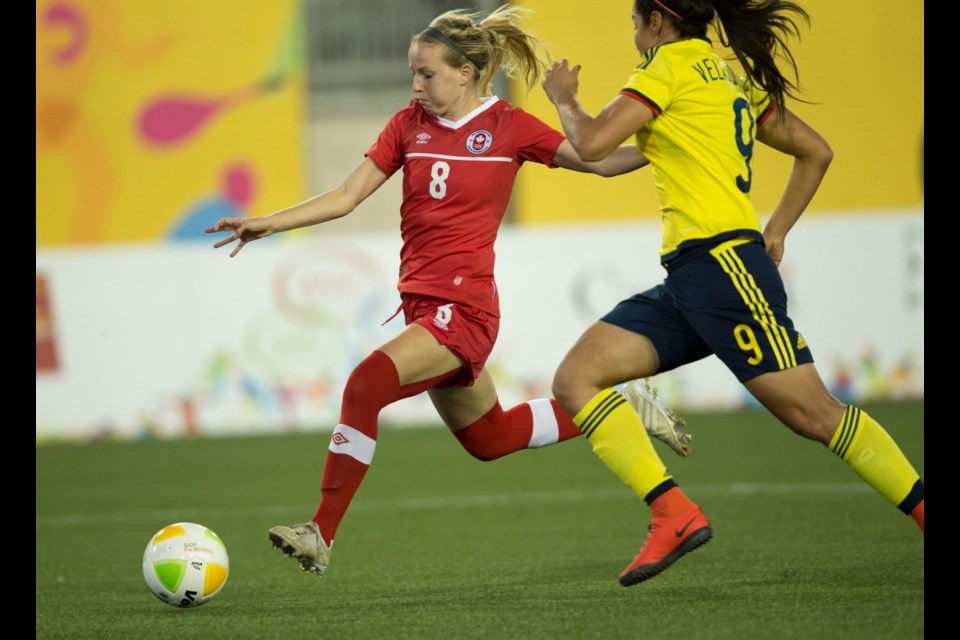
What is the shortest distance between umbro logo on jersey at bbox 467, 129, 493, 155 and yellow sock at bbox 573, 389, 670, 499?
1063 mm

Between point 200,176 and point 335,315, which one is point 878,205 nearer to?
point 335,315

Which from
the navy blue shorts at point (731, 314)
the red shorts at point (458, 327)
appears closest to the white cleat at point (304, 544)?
the red shorts at point (458, 327)

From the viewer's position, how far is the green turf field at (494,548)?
4.20 metres

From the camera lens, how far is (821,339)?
11.8m

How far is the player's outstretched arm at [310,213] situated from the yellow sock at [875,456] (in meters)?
1.88

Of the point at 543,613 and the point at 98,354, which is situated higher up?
the point at 543,613

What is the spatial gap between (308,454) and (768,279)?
6547mm

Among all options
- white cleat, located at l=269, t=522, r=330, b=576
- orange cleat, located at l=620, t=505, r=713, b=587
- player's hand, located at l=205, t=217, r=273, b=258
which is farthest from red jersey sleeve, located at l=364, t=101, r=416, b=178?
orange cleat, located at l=620, t=505, r=713, b=587

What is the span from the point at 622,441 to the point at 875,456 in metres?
0.82

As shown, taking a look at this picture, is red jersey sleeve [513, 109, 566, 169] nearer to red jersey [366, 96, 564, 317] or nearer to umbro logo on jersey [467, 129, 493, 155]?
red jersey [366, 96, 564, 317]

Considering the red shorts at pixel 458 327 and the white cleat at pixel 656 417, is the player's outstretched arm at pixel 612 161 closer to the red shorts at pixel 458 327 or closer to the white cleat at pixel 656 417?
the red shorts at pixel 458 327
